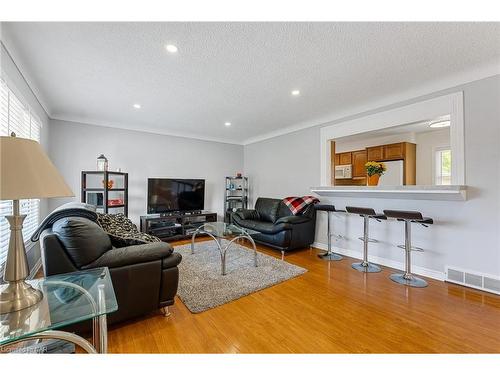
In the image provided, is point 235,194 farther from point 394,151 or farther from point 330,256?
point 394,151

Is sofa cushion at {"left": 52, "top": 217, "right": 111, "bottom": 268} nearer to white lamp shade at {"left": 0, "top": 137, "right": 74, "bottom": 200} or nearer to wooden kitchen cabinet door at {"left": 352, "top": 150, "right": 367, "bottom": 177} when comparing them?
white lamp shade at {"left": 0, "top": 137, "right": 74, "bottom": 200}

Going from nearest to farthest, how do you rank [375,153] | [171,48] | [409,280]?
1. [171,48]
2. [409,280]
3. [375,153]

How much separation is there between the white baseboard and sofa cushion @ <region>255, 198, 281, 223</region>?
95 centimetres

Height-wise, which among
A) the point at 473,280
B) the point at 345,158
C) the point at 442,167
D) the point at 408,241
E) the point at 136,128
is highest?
the point at 136,128

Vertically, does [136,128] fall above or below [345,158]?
above

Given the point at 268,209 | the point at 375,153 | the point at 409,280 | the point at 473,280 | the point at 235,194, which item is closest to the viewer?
the point at 473,280

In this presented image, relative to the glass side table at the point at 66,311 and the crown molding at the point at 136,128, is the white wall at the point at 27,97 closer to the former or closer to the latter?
the crown molding at the point at 136,128

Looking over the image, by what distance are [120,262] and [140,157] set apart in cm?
337

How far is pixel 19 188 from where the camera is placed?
879 millimetres

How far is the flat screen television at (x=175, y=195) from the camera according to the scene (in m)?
4.50

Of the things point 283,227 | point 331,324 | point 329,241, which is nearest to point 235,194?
point 283,227

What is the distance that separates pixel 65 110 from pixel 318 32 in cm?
396

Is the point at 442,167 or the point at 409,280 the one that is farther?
the point at 442,167
